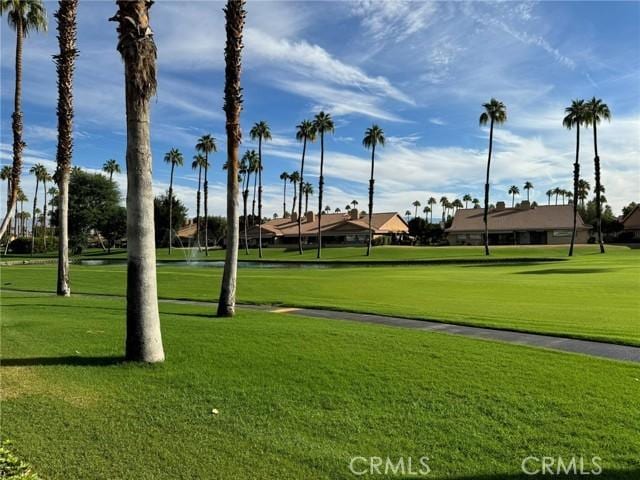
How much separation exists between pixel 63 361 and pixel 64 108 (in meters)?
16.0

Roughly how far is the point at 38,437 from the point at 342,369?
13.9 ft

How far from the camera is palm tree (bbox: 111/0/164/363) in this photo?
8688mm

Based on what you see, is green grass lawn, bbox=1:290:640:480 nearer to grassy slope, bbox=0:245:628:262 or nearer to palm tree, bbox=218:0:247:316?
palm tree, bbox=218:0:247:316

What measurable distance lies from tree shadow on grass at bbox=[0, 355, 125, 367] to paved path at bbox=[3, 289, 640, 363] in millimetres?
7175

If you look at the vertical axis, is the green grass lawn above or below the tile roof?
below

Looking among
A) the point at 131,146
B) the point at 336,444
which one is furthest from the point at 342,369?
the point at 131,146

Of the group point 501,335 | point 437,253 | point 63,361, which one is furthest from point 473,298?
point 437,253

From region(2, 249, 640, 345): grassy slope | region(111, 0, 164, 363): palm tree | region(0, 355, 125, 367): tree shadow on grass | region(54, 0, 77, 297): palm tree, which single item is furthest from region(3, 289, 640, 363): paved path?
region(54, 0, 77, 297): palm tree

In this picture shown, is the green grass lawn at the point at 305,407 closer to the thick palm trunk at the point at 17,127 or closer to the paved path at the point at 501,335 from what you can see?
the paved path at the point at 501,335

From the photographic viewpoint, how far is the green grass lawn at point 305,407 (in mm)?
5273

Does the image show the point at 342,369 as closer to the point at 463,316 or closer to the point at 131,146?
the point at 131,146

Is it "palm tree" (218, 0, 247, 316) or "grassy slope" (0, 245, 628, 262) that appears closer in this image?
"palm tree" (218, 0, 247, 316)

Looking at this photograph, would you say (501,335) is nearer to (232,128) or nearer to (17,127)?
(232,128)

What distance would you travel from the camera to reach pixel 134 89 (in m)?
8.88
